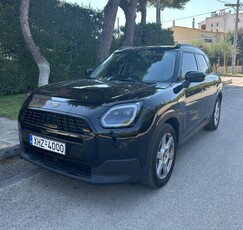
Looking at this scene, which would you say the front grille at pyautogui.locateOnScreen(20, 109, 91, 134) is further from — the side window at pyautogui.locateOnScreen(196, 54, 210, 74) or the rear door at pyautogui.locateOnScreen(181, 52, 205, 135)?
the side window at pyautogui.locateOnScreen(196, 54, 210, 74)

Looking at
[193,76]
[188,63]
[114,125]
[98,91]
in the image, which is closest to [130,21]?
[188,63]

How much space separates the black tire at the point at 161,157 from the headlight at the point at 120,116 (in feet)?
1.32

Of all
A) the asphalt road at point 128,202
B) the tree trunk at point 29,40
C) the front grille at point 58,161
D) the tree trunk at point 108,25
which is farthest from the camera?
the tree trunk at point 108,25


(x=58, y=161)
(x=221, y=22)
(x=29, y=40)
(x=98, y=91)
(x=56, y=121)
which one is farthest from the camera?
(x=221, y=22)

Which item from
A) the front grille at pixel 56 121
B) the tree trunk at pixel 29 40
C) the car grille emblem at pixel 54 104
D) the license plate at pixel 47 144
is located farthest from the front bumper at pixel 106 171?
the tree trunk at pixel 29 40

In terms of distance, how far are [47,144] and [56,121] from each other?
0.94 feet

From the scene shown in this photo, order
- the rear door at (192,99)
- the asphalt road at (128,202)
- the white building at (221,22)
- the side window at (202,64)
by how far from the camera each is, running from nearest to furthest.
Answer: the asphalt road at (128,202)
the rear door at (192,99)
the side window at (202,64)
the white building at (221,22)

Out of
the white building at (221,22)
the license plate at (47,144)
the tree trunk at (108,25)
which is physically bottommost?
the license plate at (47,144)

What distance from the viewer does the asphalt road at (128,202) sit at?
265 centimetres

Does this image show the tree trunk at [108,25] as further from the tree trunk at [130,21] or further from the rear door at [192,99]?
the rear door at [192,99]

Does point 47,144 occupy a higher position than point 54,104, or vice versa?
point 54,104

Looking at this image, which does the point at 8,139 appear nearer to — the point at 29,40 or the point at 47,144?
the point at 47,144

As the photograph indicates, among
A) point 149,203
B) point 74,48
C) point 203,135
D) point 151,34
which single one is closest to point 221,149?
point 203,135

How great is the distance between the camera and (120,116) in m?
2.77
